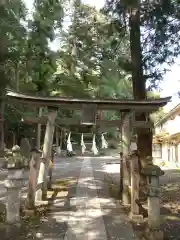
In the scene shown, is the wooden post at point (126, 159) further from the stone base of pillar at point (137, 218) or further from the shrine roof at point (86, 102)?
the stone base of pillar at point (137, 218)

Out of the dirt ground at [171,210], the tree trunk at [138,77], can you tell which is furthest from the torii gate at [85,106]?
the tree trunk at [138,77]

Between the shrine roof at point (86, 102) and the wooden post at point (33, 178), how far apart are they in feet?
4.75

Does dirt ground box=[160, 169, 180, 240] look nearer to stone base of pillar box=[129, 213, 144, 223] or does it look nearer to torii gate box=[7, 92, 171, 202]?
stone base of pillar box=[129, 213, 144, 223]

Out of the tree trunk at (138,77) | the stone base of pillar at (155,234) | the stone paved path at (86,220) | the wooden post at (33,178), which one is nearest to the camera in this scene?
the stone base of pillar at (155,234)

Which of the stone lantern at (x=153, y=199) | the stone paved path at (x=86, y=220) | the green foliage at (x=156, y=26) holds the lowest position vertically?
the stone paved path at (x=86, y=220)

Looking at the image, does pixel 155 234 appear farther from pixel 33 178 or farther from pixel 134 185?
pixel 33 178

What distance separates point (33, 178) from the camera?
8.50 metres

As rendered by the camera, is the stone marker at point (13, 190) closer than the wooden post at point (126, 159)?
Yes

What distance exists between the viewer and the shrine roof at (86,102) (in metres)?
8.87

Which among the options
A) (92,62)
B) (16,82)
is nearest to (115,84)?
(92,62)

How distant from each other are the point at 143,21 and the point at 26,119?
19.8ft

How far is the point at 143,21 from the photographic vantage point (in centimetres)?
1209

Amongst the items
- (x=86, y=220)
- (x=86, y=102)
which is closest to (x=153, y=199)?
(x=86, y=220)

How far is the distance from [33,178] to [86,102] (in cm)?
259
